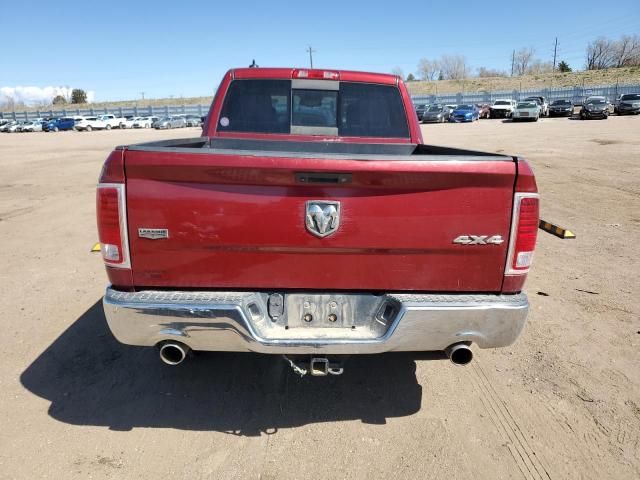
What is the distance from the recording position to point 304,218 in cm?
241

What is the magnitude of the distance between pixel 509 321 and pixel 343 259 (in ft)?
3.19

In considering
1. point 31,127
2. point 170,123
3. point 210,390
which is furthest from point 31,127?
point 210,390

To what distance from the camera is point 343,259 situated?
8.20ft

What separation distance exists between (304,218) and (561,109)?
157ft

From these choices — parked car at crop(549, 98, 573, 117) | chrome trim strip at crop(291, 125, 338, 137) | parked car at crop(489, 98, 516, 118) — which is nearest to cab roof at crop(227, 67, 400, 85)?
chrome trim strip at crop(291, 125, 338, 137)

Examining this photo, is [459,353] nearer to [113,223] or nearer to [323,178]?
[323,178]

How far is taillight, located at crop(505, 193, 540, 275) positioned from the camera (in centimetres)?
243

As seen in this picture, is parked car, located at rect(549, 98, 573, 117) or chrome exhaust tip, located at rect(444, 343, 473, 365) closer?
chrome exhaust tip, located at rect(444, 343, 473, 365)

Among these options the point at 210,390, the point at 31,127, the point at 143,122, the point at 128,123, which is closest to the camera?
the point at 210,390

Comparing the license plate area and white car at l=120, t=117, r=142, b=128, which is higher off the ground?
white car at l=120, t=117, r=142, b=128

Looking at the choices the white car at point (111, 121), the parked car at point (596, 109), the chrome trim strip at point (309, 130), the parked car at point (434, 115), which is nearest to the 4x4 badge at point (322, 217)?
the chrome trim strip at point (309, 130)

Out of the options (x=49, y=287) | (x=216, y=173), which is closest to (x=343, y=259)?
(x=216, y=173)

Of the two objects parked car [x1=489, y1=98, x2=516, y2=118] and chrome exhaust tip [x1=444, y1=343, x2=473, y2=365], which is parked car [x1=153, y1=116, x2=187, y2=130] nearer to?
parked car [x1=489, y1=98, x2=516, y2=118]

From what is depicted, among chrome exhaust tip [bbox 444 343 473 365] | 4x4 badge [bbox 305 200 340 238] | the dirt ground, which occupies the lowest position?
the dirt ground
